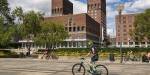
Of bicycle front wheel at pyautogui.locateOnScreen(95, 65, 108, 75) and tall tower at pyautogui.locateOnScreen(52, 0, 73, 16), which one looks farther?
tall tower at pyautogui.locateOnScreen(52, 0, 73, 16)

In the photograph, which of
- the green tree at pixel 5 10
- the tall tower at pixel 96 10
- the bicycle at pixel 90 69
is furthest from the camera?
the tall tower at pixel 96 10

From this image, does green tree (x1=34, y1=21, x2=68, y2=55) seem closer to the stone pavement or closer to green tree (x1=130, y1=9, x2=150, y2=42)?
green tree (x1=130, y1=9, x2=150, y2=42)

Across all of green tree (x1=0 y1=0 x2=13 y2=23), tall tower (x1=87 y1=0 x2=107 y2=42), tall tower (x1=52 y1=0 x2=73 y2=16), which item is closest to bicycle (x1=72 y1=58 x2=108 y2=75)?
green tree (x1=0 y1=0 x2=13 y2=23)

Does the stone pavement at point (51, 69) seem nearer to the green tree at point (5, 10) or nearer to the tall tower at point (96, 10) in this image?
the green tree at point (5, 10)

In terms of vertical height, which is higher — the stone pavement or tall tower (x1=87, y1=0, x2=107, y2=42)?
tall tower (x1=87, y1=0, x2=107, y2=42)

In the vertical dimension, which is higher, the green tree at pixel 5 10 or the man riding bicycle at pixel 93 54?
the green tree at pixel 5 10

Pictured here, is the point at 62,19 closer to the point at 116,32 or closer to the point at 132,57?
the point at 116,32

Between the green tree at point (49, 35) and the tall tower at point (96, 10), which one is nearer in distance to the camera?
the green tree at point (49, 35)

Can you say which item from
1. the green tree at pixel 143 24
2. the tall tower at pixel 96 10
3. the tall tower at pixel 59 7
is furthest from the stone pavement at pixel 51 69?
the tall tower at pixel 96 10

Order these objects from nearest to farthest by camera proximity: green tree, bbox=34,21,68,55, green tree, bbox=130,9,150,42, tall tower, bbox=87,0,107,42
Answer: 1. green tree, bbox=34,21,68,55
2. green tree, bbox=130,9,150,42
3. tall tower, bbox=87,0,107,42

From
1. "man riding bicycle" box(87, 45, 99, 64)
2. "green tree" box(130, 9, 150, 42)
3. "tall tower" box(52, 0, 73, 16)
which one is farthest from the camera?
"tall tower" box(52, 0, 73, 16)

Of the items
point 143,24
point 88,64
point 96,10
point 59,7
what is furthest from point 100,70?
point 96,10

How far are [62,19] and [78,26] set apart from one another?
27.4 feet

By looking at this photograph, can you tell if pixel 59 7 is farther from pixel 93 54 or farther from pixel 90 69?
pixel 90 69
